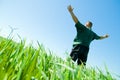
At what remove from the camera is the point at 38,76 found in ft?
2.48

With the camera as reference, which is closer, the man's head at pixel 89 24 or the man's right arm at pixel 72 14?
the man's right arm at pixel 72 14

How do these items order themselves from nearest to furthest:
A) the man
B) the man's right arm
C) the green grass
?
the green grass → the man's right arm → the man

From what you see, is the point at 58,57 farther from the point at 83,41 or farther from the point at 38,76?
the point at 83,41

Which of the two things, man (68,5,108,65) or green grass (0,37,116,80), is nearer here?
green grass (0,37,116,80)

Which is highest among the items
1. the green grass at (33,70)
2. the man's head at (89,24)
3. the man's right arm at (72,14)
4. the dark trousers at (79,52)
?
the man's head at (89,24)

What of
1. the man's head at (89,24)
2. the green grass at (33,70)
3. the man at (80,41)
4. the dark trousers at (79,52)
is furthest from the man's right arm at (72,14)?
the green grass at (33,70)

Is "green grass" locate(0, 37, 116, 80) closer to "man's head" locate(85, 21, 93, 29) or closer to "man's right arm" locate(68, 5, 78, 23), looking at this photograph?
"man's right arm" locate(68, 5, 78, 23)

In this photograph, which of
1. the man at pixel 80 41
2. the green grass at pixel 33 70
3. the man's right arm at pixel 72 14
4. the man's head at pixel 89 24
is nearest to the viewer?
the green grass at pixel 33 70

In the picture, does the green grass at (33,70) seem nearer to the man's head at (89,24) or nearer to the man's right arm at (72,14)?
the man's right arm at (72,14)

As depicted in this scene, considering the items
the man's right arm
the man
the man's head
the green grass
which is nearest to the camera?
the green grass

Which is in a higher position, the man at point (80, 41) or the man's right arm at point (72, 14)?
the man's right arm at point (72, 14)

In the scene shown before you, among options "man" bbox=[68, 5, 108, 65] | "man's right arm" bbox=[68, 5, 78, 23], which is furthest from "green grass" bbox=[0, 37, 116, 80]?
"man" bbox=[68, 5, 108, 65]

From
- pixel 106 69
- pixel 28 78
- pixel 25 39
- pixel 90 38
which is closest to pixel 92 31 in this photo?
pixel 90 38

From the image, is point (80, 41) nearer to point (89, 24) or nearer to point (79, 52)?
point (79, 52)
